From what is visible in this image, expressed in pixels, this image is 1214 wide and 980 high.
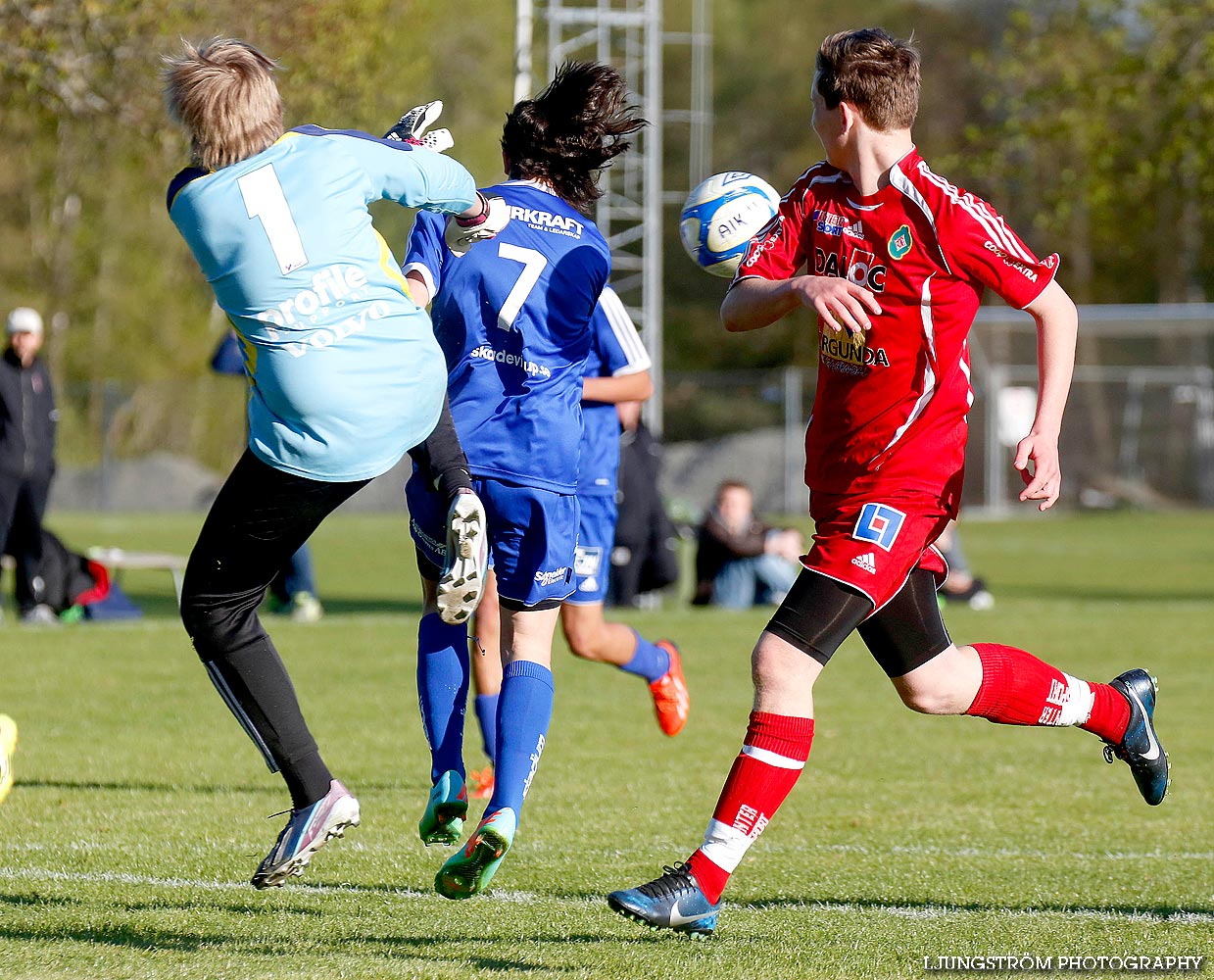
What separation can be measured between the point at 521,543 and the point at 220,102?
1.63 metres

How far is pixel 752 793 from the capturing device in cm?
395

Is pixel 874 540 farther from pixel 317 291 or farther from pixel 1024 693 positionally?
pixel 317 291

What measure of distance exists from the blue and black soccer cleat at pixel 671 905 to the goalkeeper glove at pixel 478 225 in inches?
68.3

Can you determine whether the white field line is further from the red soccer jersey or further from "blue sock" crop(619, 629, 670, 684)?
"blue sock" crop(619, 629, 670, 684)

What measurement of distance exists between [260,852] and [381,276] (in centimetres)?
215

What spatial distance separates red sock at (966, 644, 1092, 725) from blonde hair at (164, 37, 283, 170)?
2.43 metres

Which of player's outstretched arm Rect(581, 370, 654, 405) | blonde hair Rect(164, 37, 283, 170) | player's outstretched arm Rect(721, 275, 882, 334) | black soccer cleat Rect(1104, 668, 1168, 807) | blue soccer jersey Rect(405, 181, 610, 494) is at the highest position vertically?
blonde hair Rect(164, 37, 283, 170)

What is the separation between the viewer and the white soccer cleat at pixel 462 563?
4016 millimetres

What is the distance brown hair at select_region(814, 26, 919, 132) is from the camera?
4105 mm

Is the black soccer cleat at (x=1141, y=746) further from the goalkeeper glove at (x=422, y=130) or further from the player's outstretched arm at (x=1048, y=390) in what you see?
the goalkeeper glove at (x=422, y=130)

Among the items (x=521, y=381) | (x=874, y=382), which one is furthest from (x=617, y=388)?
(x=874, y=382)

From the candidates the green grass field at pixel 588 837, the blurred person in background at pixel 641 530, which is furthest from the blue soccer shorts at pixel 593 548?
the blurred person in background at pixel 641 530

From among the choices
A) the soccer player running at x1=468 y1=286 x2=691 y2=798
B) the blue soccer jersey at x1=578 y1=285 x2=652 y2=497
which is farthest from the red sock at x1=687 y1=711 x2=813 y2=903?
the blue soccer jersey at x1=578 y1=285 x2=652 y2=497

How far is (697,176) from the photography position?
35844 mm
